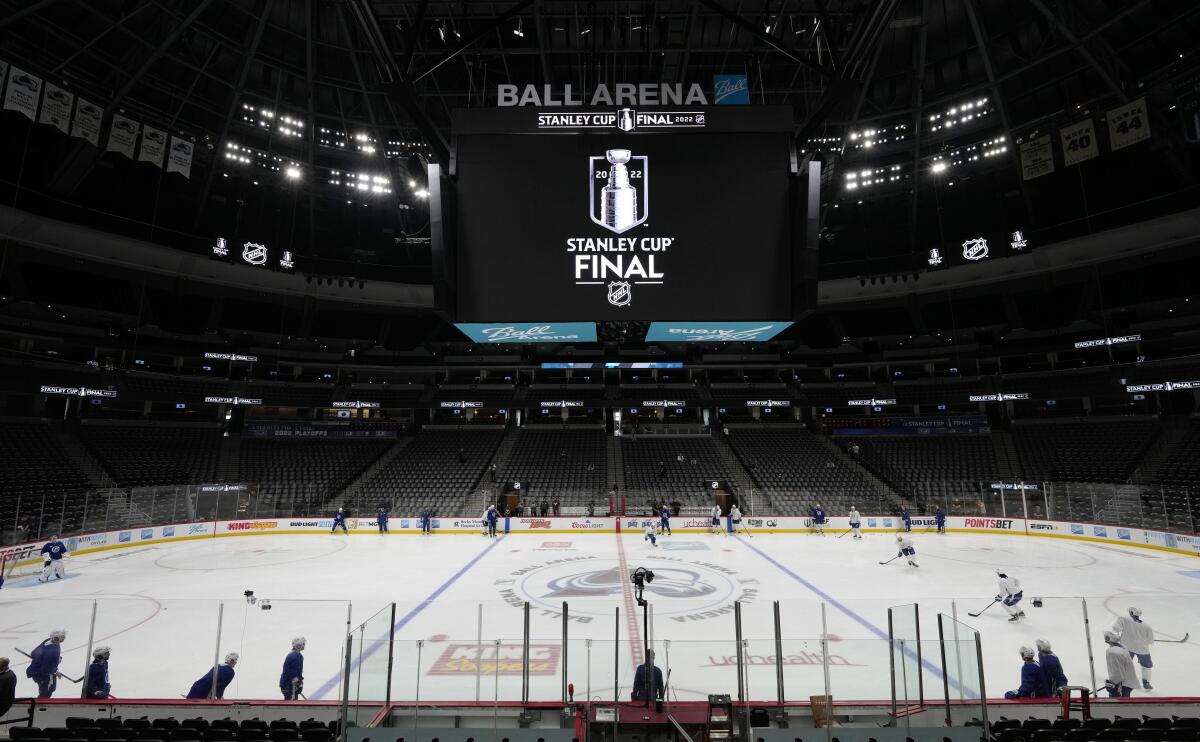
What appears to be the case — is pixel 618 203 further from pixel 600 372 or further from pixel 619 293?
pixel 600 372

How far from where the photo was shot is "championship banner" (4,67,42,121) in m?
15.2

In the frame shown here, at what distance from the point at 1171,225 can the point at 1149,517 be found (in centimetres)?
1064

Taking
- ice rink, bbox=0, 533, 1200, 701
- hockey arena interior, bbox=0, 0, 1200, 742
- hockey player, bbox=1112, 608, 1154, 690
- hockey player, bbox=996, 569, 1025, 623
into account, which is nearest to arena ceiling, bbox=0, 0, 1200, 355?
hockey arena interior, bbox=0, 0, 1200, 742

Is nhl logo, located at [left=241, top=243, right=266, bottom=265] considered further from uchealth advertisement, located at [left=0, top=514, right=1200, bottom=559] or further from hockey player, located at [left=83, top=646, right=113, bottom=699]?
hockey player, located at [left=83, top=646, right=113, bottom=699]

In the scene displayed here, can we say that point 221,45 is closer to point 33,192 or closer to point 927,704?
point 33,192

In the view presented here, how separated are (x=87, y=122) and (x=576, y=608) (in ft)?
67.6

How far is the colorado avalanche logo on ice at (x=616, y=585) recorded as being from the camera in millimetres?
14211

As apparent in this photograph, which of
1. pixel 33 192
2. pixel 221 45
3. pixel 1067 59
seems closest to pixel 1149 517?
pixel 1067 59

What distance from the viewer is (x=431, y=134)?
817 cm

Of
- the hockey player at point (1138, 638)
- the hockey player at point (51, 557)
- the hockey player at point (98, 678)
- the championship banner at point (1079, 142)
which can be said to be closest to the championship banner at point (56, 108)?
the hockey player at point (51, 557)

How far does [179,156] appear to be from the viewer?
68.1 feet

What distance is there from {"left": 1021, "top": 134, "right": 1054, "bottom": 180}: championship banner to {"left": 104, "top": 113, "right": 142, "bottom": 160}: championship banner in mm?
31342

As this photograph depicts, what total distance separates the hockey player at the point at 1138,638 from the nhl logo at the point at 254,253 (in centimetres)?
2779

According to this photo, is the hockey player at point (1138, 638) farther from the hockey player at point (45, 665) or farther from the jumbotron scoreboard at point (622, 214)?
the hockey player at point (45, 665)
